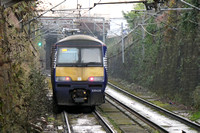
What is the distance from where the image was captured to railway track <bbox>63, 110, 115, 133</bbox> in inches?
434

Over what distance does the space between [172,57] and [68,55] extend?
28.2ft

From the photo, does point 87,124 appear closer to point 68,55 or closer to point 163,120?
point 163,120

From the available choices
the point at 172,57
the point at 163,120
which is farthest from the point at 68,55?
the point at 172,57

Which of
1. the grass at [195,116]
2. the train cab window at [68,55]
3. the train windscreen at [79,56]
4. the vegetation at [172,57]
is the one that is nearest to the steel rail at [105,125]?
the train windscreen at [79,56]

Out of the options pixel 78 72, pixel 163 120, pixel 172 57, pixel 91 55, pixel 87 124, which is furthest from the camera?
pixel 172 57

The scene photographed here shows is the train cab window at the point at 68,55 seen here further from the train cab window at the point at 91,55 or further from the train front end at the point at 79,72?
the train cab window at the point at 91,55

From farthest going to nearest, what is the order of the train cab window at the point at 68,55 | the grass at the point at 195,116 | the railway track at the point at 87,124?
the train cab window at the point at 68,55, the grass at the point at 195,116, the railway track at the point at 87,124

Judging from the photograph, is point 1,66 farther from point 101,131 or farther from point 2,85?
point 101,131

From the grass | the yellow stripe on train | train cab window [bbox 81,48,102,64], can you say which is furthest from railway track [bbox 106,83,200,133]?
train cab window [bbox 81,48,102,64]

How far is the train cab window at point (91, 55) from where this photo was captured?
1402cm

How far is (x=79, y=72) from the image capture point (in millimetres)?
13680

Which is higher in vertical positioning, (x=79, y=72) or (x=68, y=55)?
(x=68, y=55)

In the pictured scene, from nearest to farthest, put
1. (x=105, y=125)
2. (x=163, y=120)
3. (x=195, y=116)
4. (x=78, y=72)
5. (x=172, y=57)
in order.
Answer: (x=105, y=125), (x=163, y=120), (x=195, y=116), (x=78, y=72), (x=172, y=57)

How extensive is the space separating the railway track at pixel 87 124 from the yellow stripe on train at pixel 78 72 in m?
1.64
